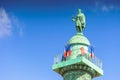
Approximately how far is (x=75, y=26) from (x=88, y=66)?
24.7 ft

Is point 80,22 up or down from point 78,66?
up

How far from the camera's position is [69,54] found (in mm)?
60156

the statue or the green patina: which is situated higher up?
the statue

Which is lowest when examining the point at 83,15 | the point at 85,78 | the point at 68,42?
the point at 85,78

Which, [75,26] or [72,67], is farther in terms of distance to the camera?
[75,26]

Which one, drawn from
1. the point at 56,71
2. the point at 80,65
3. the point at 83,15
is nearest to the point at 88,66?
the point at 80,65

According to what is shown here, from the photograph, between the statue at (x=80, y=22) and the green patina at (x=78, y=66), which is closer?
the green patina at (x=78, y=66)

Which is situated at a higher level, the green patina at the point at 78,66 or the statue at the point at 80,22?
the statue at the point at 80,22

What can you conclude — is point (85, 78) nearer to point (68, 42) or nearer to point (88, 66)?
point (88, 66)

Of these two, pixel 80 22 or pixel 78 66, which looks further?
pixel 80 22

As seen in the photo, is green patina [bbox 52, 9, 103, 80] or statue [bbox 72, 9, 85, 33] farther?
statue [bbox 72, 9, 85, 33]

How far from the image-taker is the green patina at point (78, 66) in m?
58.2

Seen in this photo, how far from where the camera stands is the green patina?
5821 centimetres

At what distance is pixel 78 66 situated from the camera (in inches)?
2302
